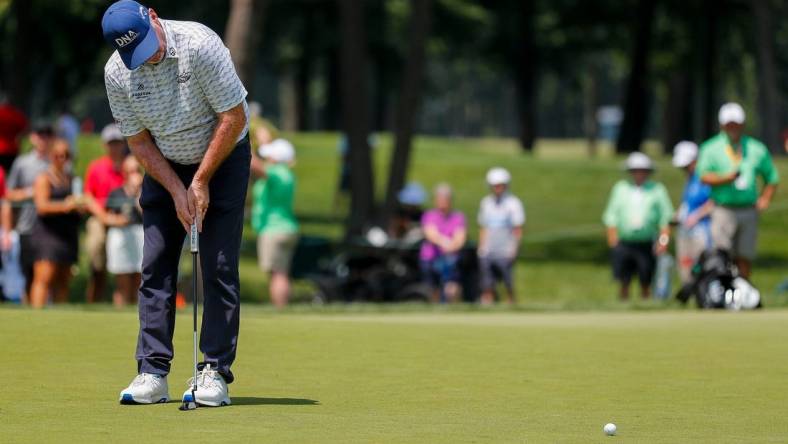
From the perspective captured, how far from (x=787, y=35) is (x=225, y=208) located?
49211 millimetres

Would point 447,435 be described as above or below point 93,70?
below

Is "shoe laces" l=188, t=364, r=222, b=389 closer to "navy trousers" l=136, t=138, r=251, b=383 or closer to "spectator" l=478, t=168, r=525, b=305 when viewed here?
"navy trousers" l=136, t=138, r=251, b=383

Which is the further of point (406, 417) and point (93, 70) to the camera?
point (93, 70)

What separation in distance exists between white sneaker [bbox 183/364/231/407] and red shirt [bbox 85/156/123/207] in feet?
31.8

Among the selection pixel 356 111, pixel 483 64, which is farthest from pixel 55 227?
pixel 483 64

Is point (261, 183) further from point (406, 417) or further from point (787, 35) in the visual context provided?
point (787, 35)

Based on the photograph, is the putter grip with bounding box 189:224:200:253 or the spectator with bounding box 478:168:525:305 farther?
the spectator with bounding box 478:168:525:305

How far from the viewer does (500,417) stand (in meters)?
7.46

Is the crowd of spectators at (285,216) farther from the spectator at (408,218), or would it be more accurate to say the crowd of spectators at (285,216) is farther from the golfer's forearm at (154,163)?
the golfer's forearm at (154,163)

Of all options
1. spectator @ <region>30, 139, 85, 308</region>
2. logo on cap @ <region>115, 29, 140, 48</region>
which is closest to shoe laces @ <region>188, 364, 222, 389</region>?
logo on cap @ <region>115, 29, 140, 48</region>

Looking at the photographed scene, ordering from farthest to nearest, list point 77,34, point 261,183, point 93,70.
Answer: point 93,70
point 77,34
point 261,183

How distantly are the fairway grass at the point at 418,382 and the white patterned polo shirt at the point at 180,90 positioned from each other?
4.09 feet

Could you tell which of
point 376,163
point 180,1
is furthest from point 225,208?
point 180,1

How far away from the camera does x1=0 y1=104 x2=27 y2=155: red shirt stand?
19984 millimetres
